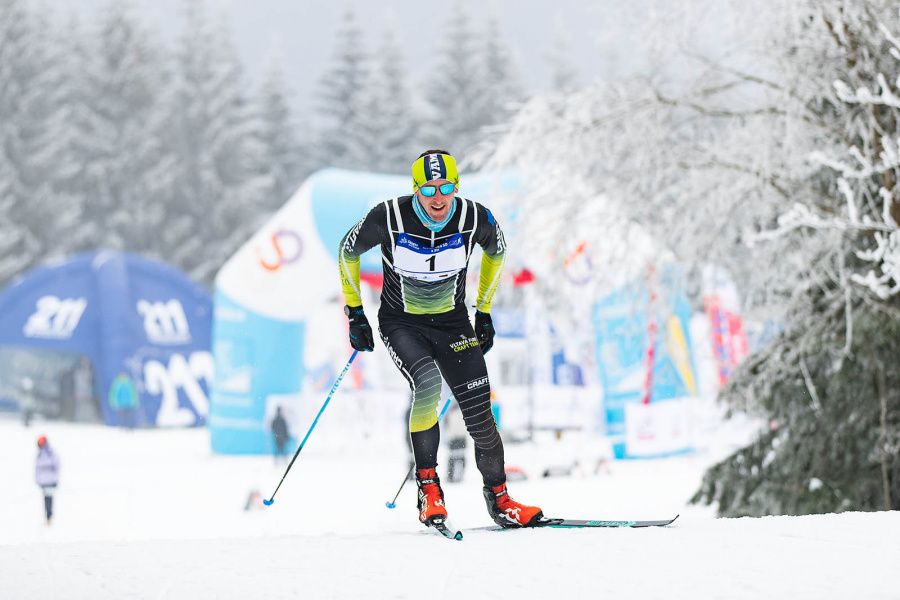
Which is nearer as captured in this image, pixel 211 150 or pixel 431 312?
pixel 431 312

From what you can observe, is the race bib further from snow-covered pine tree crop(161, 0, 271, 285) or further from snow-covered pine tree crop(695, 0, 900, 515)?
snow-covered pine tree crop(161, 0, 271, 285)

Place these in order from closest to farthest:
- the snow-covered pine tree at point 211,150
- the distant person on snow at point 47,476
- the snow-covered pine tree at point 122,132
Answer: the distant person on snow at point 47,476 < the snow-covered pine tree at point 122,132 < the snow-covered pine tree at point 211,150

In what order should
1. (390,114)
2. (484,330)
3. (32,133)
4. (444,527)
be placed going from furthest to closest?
1. (390,114)
2. (32,133)
3. (484,330)
4. (444,527)

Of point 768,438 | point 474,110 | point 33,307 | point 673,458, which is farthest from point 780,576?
point 474,110

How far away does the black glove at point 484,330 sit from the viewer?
4484mm

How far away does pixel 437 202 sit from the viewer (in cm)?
411

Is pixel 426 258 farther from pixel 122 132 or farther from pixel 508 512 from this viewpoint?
pixel 122 132

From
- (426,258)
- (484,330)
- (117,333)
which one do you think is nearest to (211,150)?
(117,333)

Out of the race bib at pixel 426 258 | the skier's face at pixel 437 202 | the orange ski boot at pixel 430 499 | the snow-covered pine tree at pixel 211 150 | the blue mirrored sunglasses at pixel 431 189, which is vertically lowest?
the orange ski boot at pixel 430 499

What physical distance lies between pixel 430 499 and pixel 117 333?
19063 mm

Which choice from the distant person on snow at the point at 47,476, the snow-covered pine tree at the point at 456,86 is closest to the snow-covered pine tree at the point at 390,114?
the snow-covered pine tree at the point at 456,86

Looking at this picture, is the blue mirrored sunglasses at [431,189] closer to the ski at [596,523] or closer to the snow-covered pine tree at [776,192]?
the ski at [596,523]

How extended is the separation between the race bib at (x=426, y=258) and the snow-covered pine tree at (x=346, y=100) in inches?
1486

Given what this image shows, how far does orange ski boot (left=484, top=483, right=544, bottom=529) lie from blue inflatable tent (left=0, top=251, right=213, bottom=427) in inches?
709
